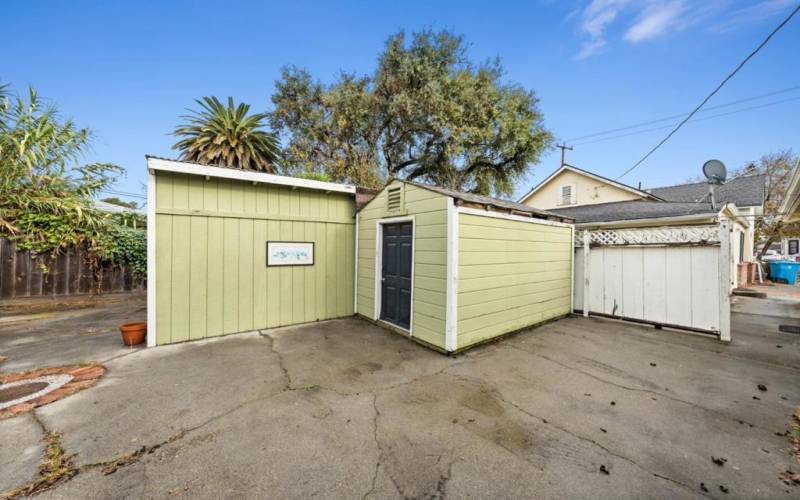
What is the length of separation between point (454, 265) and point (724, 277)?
14.8 ft

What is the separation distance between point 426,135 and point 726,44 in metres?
8.82

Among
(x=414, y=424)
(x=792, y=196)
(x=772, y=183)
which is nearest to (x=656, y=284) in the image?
(x=792, y=196)

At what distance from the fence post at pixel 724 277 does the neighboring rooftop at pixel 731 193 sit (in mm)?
9272

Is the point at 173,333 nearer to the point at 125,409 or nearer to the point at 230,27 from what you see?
the point at 125,409

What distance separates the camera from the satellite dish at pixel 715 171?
805cm

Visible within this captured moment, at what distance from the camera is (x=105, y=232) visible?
6.98m

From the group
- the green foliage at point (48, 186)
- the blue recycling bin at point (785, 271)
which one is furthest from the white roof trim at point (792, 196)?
the green foliage at point (48, 186)

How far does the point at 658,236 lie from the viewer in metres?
5.39

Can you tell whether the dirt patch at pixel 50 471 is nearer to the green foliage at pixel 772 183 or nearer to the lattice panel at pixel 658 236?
the lattice panel at pixel 658 236

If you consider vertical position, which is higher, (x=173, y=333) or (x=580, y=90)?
(x=580, y=90)

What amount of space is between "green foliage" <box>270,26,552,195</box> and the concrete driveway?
9.64m

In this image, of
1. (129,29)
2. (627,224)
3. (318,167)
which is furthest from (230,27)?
(627,224)

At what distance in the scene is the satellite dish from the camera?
805 cm

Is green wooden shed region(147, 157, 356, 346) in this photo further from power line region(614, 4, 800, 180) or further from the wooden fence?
power line region(614, 4, 800, 180)
